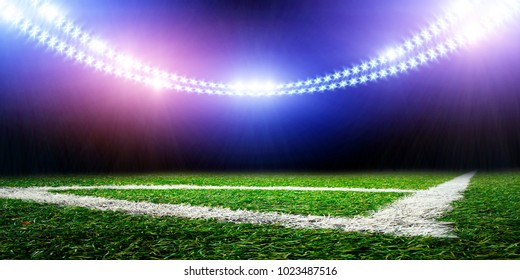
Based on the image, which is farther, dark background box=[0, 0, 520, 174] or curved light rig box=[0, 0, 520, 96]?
dark background box=[0, 0, 520, 174]

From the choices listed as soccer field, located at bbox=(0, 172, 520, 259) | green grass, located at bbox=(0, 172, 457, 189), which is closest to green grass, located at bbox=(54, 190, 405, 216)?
soccer field, located at bbox=(0, 172, 520, 259)

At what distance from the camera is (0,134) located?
10.2 m

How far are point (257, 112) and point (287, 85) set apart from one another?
61.9 inches

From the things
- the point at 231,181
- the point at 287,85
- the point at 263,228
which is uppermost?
the point at 287,85

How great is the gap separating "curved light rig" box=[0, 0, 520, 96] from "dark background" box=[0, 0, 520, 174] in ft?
1.17

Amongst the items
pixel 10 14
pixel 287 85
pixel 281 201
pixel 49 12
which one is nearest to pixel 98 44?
pixel 49 12

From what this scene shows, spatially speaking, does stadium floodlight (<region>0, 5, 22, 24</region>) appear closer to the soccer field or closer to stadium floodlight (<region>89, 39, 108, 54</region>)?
stadium floodlight (<region>89, 39, 108, 54</region>)

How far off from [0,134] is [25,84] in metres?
1.54

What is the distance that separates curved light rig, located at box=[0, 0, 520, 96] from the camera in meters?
4.59

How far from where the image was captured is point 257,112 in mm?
15039

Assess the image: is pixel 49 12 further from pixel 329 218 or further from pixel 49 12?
pixel 329 218

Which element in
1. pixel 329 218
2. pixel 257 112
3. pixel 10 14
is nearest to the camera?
pixel 329 218

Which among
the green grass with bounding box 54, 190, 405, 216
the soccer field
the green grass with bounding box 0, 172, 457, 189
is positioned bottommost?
the soccer field
